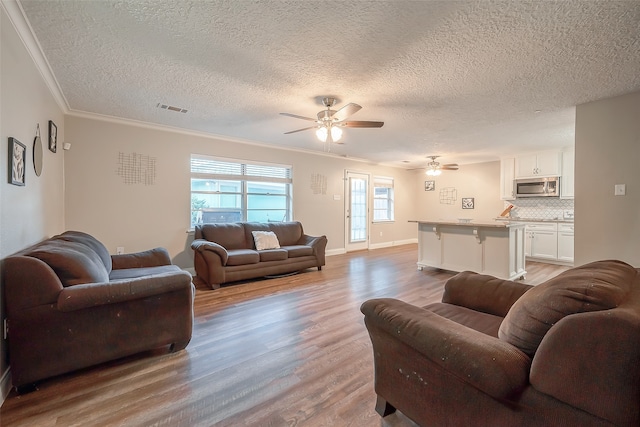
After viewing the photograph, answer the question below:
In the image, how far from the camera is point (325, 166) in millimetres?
6539

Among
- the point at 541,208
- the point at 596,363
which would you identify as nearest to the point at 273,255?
the point at 596,363

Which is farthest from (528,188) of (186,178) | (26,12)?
(26,12)

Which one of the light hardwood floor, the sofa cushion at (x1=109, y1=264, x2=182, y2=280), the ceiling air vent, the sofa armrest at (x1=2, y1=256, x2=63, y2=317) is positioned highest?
the ceiling air vent

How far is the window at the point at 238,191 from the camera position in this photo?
16.1 feet

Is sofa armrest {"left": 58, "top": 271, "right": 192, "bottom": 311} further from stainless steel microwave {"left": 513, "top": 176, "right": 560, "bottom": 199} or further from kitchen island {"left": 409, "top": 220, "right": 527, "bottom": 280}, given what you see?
stainless steel microwave {"left": 513, "top": 176, "right": 560, "bottom": 199}

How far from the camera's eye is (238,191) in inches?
210

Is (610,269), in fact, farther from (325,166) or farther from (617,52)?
(325,166)

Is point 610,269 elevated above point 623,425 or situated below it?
above

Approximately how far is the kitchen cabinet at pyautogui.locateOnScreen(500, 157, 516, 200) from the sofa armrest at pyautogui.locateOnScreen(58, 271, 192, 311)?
23.4 feet

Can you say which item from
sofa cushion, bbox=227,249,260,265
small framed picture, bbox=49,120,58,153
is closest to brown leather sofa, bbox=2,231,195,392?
small framed picture, bbox=49,120,58,153

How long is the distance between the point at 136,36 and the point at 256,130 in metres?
2.54

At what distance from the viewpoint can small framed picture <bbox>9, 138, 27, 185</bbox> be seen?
188cm

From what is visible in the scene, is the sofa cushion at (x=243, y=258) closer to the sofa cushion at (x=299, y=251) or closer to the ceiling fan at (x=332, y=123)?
the sofa cushion at (x=299, y=251)

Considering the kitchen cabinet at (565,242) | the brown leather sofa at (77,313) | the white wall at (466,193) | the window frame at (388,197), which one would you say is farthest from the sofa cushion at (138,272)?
the white wall at (466,193)
